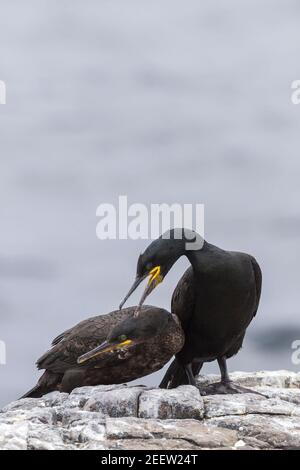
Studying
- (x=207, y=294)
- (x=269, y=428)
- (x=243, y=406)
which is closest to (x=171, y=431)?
(x=269, y=428)

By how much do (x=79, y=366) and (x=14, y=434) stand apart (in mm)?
2596

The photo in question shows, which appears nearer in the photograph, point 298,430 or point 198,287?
point 298,430

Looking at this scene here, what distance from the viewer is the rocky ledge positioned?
896 cm

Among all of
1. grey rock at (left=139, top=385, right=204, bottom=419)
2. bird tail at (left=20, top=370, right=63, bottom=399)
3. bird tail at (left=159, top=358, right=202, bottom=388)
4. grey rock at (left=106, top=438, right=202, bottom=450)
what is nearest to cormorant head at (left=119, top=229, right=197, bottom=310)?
grey rock at (left=139, top=385, right=204, bottom=419)

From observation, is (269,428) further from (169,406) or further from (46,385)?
(46,385)

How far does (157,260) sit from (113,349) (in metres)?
0.95

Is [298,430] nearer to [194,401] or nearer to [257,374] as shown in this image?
[194,401]

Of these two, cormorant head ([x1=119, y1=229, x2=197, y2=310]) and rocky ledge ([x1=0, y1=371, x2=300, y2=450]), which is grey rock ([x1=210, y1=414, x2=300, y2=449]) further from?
cormorant head ([x1=119, y1=229, x2=197, y2=310])

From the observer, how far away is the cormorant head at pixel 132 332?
36.1 feet

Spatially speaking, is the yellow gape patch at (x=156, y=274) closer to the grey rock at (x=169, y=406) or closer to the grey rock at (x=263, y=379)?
the grey rock at (x=169, y=406)

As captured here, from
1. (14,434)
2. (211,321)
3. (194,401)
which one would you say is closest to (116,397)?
(194,401)

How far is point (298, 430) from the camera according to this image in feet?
31.1
